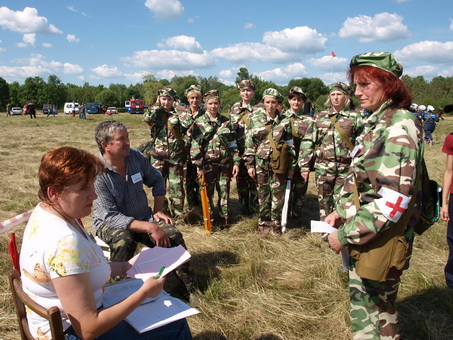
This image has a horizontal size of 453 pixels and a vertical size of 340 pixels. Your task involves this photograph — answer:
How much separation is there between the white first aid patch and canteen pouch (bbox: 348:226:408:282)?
0.16 m

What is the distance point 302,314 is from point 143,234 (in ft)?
5.47

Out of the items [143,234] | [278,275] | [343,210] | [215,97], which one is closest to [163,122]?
[215,97]

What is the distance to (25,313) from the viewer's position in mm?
1837

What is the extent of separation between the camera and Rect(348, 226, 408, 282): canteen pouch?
75.4 inches

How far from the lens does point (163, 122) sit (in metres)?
5.60

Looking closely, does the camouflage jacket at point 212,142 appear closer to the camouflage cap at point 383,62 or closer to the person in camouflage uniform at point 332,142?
the person in camouflage uniform at point 332,142

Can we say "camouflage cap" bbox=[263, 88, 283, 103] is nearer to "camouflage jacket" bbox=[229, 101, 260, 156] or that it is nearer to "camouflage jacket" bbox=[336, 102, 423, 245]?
"camouflage jacket" bbox=[229, 101, 260, 156]

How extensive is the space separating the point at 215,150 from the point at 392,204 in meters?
3.77

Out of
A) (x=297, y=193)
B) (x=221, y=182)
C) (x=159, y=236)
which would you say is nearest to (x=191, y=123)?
(x=221, y=182)

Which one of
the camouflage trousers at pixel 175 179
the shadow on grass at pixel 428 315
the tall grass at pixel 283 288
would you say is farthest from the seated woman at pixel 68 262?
the camouflage trousers at pixel 175 179

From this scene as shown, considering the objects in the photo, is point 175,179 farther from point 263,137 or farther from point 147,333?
point 147,333

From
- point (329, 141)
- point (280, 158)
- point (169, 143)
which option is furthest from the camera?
point (169, 143)

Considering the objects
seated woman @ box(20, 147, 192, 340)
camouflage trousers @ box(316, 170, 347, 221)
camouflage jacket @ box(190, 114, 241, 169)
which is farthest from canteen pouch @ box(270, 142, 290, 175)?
seated woman @ box(20, 147, 192, 340)

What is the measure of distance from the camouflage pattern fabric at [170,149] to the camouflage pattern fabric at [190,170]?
0.08 meters
